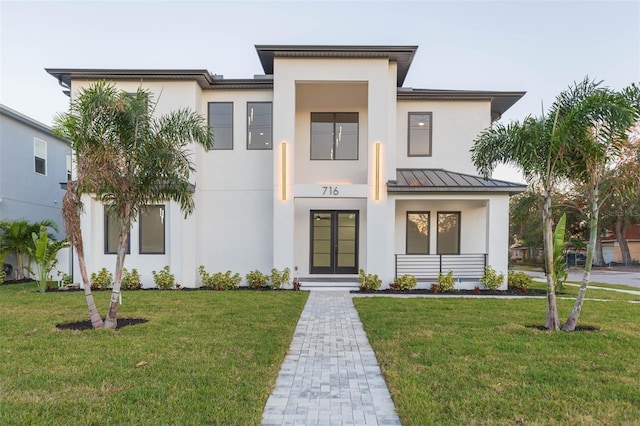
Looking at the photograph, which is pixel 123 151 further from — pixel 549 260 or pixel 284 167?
pixel 549 260

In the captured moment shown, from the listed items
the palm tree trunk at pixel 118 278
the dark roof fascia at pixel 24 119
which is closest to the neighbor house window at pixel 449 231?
the palm tree trunk at pixel 118 278

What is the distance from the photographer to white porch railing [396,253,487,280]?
42.4 feet

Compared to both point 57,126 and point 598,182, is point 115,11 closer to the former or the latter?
point 57,126

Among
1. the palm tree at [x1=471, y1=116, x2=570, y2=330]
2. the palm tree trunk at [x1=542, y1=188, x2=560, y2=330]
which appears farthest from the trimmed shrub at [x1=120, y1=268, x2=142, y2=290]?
the palm tree trunk at [x1=542, y1=188, x2=560, y2=330]

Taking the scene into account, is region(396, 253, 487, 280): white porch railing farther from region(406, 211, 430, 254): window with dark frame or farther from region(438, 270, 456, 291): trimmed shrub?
region(438, 270, 456, 291): trimmed shrub

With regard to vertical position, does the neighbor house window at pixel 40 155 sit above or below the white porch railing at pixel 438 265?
above

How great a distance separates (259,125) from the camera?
12656 mm

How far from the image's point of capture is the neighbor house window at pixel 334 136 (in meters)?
13.7

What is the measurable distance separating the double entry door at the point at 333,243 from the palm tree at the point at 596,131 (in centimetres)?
784

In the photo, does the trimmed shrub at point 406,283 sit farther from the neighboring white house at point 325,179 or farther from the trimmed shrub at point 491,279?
the trimmed shrub at point 491,279

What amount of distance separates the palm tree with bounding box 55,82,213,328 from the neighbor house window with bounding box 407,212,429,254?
888cm

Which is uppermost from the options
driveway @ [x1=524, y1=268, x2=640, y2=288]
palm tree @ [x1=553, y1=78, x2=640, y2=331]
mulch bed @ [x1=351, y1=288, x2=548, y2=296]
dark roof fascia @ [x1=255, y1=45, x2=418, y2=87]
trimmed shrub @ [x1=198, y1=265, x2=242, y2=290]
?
dark roof fascia @ [x1=255, y1=45, x2=418, y2=87]

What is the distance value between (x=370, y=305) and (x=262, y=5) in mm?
14127

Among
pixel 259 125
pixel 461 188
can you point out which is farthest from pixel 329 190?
pixel 461 188
